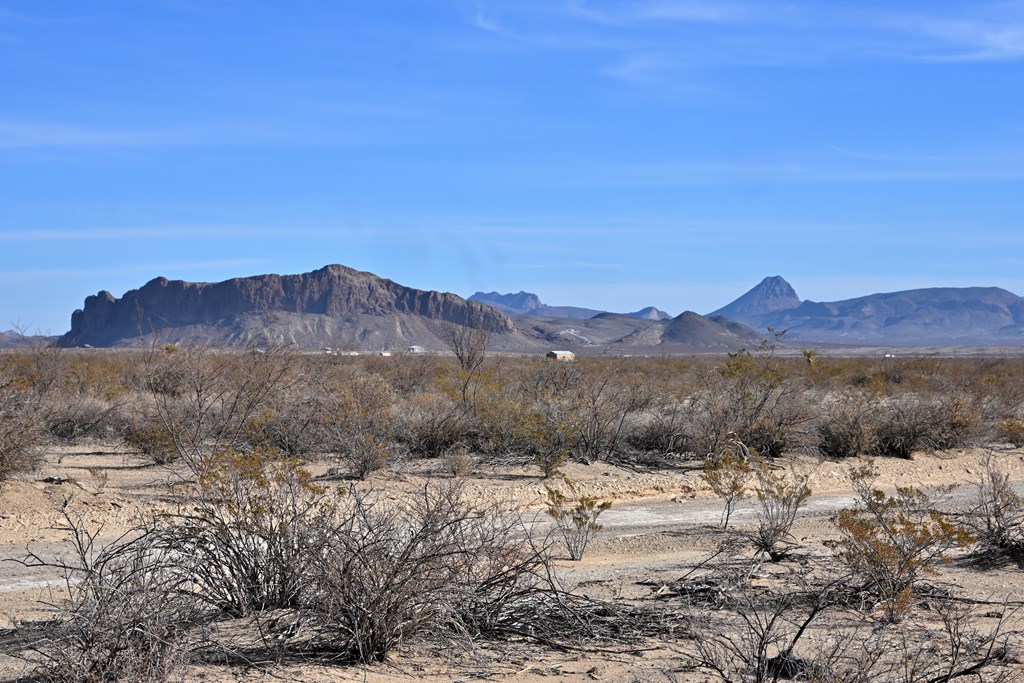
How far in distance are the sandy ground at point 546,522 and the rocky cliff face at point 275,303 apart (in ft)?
475

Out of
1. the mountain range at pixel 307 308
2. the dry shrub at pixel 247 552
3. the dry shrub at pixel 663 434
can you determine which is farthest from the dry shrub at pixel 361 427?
the mountain range at pixel 307 308

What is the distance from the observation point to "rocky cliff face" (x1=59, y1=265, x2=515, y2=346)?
16675 cm

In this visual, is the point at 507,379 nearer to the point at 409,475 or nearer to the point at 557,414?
the point at 557,414

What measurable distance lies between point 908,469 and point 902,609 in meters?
13.6

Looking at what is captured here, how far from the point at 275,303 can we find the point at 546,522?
158114 millimetres

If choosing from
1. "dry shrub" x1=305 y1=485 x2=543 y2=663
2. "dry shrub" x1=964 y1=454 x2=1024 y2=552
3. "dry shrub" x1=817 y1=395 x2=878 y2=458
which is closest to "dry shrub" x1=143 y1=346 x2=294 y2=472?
"dry shrub" x1=305 y1=485 x2=543 y2=663

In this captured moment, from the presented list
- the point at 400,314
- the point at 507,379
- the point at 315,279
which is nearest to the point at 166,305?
the point at 315,279

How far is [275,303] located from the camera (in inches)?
6644

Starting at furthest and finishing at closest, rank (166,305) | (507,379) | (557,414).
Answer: (166,305) < (507,379) < (557,414)

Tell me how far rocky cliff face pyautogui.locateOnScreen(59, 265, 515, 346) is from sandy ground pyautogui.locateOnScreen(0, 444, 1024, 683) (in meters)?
145

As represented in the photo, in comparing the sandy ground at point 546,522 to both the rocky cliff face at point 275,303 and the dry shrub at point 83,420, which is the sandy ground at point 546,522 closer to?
the dry shrub at point 83,420

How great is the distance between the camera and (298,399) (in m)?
22.5

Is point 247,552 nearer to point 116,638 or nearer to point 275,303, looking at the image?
point 116,638

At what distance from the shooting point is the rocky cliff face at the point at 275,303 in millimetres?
166750
